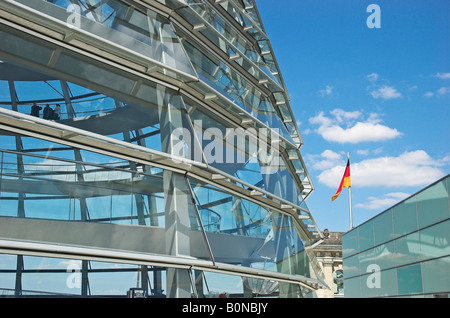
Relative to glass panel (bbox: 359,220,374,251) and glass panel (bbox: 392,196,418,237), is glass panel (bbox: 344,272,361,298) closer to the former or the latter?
glass panel (bbox: 359,220,374,251)

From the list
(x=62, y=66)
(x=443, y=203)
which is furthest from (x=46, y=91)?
(x=443, y=203)

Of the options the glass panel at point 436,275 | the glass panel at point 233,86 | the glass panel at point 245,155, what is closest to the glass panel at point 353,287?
the glass panel at point 436,275

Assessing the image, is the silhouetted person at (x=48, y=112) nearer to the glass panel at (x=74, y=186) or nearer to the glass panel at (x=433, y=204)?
the glass panel at (x=74, y=186)

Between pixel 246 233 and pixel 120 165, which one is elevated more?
pixel 120 165

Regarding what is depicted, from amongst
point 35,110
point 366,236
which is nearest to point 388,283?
point 366,236

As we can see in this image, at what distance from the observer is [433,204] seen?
18109 mm

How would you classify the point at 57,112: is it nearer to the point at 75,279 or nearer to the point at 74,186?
the point at 74,186

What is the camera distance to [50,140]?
6.06 m

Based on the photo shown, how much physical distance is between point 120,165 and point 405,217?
17.1 metres

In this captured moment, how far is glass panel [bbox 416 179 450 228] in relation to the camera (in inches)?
676

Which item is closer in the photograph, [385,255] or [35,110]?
[35,110]

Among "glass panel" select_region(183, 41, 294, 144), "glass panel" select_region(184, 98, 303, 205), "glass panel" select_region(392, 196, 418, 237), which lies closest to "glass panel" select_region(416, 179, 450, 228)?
"glass panel" select_region(392, 196, 418, 237)

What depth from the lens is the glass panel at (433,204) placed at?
17.2 meters
